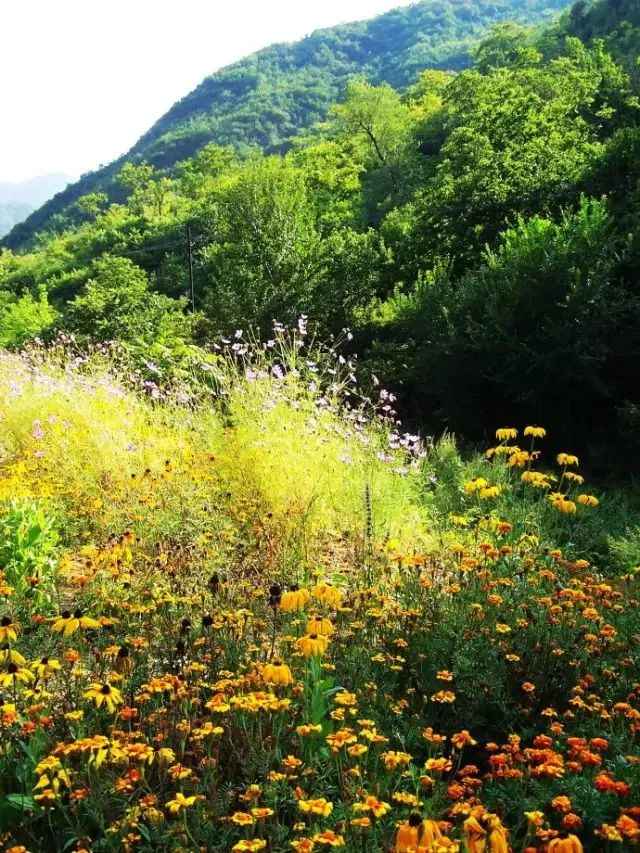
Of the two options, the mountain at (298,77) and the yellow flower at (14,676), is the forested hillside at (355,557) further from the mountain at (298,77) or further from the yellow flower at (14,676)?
the mountain at (298,77)

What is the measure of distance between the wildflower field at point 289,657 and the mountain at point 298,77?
69.3m

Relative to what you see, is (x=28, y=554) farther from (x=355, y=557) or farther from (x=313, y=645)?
(x=313, y=645)

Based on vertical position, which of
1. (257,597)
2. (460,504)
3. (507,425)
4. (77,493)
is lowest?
(507,425)

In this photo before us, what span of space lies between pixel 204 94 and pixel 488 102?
368 feet

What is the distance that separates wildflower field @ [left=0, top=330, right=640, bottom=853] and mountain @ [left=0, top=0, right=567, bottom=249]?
227ft

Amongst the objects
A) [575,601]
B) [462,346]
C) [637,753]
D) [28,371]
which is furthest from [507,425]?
[637,753]

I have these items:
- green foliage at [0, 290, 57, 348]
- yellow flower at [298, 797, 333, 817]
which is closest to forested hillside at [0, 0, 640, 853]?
yellow flower at [298, 797, 333, 817]

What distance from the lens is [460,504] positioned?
17.5 ft

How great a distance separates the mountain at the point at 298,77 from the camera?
8431cm

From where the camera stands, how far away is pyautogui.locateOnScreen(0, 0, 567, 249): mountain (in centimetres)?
8431

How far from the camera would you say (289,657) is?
8.50 feet

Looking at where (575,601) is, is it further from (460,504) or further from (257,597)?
(460,504)

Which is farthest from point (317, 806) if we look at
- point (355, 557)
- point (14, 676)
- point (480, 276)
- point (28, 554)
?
point (480, 276)

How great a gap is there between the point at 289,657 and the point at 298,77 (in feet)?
384
